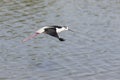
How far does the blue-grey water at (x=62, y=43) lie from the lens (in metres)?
11.6

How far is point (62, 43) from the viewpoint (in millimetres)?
14008

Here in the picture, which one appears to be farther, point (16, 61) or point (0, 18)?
point (0, 18)

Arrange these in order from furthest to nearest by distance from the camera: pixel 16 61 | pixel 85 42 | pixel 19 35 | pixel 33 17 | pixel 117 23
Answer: pixel 33 17 < pixel 117 23 < pixel 19 35 < pixel 85 42 < pixel 16 61

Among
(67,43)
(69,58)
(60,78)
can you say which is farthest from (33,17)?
(60,78)

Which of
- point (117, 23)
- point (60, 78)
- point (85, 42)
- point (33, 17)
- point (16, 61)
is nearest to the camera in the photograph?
point (60, 78)

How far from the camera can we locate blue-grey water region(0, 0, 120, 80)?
38.0 feet

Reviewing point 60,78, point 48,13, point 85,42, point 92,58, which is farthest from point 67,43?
point 48,13

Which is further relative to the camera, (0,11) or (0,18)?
(0,11)

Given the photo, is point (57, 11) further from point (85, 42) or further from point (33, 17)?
point (85, 42)

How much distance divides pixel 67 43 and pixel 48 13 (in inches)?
165

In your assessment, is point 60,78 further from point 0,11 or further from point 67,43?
point 0,11

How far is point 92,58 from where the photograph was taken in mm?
12555

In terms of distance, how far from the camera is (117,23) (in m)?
16.1

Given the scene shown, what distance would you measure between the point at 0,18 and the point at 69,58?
5.39m
